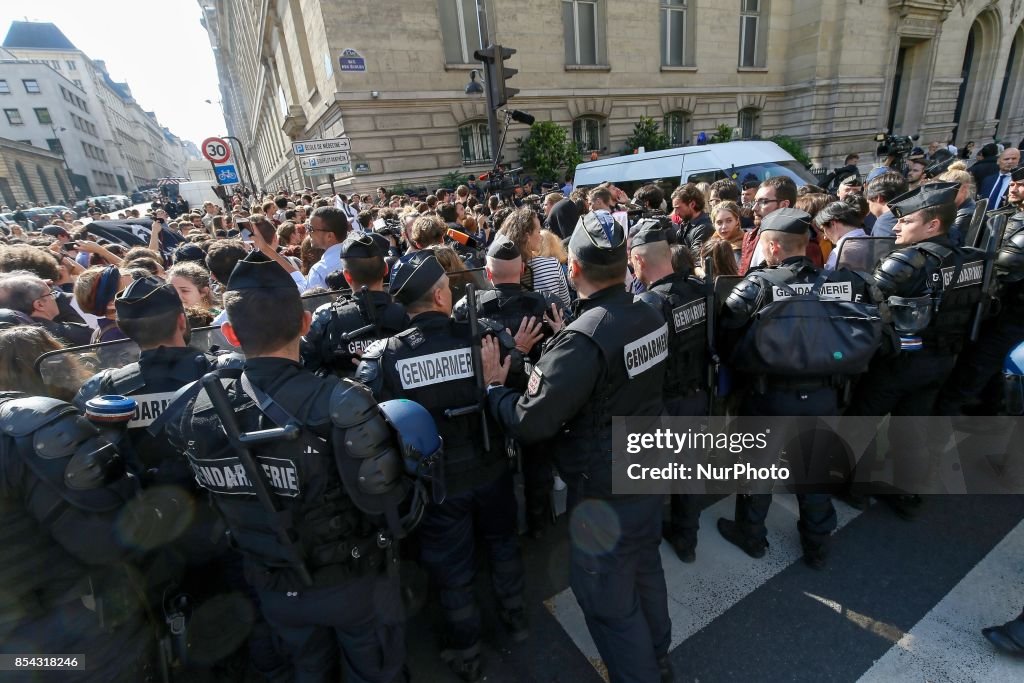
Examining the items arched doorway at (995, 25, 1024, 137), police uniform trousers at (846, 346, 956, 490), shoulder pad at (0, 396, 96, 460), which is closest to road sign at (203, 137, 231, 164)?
shoulder pad at (0, 396, 96, 460)

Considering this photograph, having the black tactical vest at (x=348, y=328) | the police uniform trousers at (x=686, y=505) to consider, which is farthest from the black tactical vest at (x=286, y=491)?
the police uniform trousers at (x=686, y=505)

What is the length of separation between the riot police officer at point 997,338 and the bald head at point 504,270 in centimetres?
299

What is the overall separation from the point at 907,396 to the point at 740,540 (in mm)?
1522

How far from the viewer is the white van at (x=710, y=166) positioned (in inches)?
372

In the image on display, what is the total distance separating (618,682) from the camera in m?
1.97

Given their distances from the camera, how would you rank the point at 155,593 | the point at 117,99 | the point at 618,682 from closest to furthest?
the point at 618,682 < the point at 155,593 < the point at 117,99

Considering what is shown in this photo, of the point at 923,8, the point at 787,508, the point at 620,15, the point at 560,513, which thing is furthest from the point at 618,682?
the point at 923,8

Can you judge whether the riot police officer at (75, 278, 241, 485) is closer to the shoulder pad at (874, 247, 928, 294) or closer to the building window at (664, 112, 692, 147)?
the shoulder pad at (874, 247, 928, 294)

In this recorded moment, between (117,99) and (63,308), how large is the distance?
118 m

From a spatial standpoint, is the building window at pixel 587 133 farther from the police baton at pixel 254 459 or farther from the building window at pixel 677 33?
the police baton at pixel 254 459

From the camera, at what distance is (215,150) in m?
13.7

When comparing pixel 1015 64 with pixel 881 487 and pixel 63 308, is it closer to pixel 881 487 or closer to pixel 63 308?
pixel 881 487

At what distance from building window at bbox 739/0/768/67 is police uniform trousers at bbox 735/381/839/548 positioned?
22.9m

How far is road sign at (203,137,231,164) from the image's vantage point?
1355 cm
